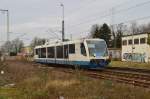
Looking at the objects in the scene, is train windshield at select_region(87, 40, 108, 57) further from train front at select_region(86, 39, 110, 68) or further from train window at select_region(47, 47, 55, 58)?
train window at select_region(47, 47, 55, 58)

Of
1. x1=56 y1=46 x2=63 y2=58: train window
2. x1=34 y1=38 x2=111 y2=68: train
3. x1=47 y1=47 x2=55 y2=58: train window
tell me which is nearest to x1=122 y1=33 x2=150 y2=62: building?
x1=47 y1=47 x2=55 y2=58: train window

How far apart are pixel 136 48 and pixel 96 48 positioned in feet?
148

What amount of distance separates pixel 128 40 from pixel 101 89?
226ft

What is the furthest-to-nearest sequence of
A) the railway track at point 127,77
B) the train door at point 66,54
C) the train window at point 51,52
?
the train window at point 51,52 → the train door at point 66,54 → the railway track at point 127,77

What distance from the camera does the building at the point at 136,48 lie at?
75125mm

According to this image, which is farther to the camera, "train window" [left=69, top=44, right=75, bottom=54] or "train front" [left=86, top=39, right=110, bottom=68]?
"train window" [left=69, top=44, right=75, bottom=54]

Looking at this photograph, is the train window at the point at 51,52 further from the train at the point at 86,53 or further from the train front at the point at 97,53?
the train front at the point at 97,53

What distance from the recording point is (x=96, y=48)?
1431 inches

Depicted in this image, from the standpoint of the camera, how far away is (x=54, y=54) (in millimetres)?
46000

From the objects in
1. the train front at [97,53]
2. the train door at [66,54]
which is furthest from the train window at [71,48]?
the train front at [97,53]

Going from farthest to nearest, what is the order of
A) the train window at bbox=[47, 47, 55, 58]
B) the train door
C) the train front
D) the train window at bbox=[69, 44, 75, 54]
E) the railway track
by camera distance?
the train window at bbox=[47, 47, 55, 58] < the train door < the train window at bbox=[69, 44, 75, 54] < the train front < the railway track

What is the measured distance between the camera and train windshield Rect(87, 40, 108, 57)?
3563 centimetres

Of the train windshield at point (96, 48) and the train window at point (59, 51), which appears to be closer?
the train windshield at point (96, 48)

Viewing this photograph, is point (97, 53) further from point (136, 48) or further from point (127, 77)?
point (136, 48)
